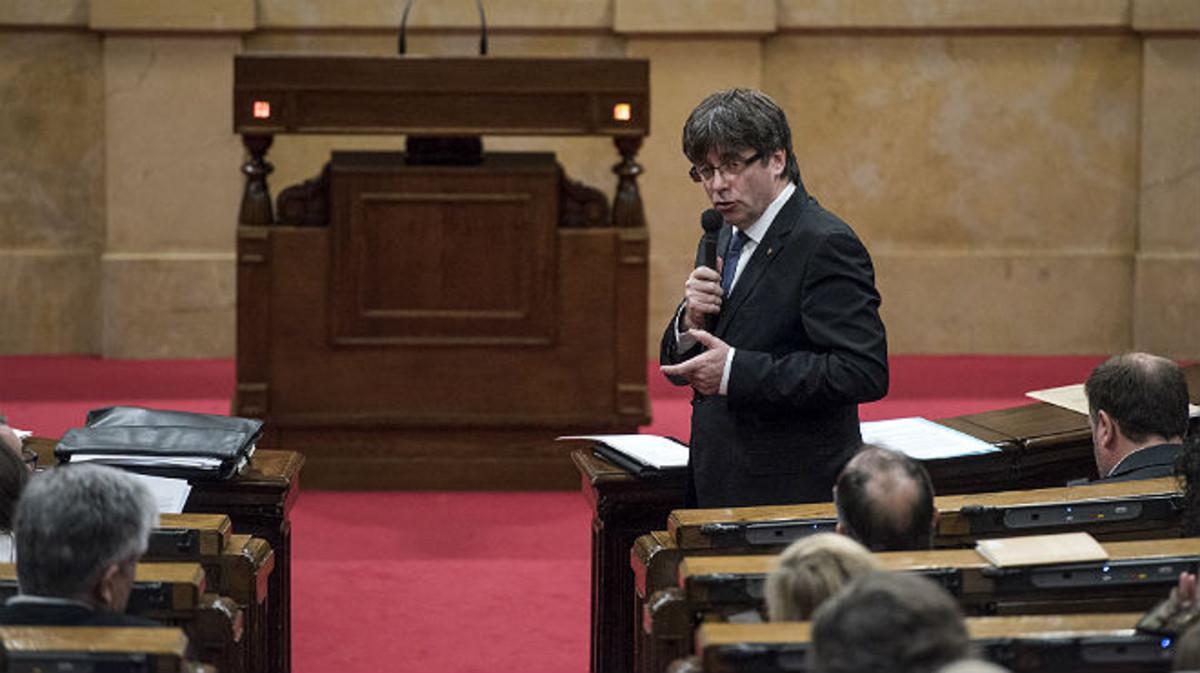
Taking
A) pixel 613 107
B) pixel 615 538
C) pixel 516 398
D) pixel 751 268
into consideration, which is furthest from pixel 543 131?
pixel 751 268

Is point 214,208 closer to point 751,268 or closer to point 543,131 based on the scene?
point 543,131

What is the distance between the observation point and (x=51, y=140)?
1190 cm

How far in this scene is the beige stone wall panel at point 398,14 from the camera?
38.3 feet

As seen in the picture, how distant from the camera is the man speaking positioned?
4.61m

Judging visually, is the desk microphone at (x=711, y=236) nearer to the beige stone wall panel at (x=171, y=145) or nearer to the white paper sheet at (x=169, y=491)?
the white paper sheet at (x=169, y=491)

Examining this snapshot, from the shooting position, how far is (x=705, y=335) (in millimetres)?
4645

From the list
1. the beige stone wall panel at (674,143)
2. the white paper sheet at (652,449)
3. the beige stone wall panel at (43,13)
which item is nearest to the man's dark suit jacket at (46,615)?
the white paper sheet at (652,449)

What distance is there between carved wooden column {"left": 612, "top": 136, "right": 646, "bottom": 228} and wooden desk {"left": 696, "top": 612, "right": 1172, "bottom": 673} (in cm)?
489

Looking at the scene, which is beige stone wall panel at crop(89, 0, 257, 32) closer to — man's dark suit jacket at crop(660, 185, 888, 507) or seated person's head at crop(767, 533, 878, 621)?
man's dark suit jacket at crop(660, 185, 888, 507)

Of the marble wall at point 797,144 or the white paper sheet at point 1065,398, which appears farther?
the marble wall at point 797,144

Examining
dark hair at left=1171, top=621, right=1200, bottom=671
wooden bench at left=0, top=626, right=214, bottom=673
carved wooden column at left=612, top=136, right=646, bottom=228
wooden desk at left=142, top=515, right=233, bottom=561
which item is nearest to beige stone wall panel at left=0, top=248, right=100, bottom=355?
carved wooden column at left=612, top=136, right=646, bottom=228

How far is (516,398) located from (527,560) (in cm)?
119

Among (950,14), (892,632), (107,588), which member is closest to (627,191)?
(950,14)

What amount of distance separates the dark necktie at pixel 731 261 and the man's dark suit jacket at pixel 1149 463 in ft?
3.51
